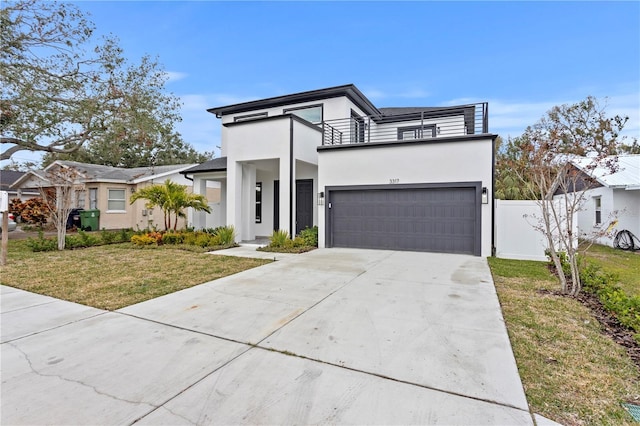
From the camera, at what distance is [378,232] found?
11.0 m

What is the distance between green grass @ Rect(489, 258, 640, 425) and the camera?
2.43 m

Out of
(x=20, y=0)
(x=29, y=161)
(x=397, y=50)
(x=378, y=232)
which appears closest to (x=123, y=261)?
(x=378, y=232)

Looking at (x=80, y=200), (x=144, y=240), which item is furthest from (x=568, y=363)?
(x=80, y=200)

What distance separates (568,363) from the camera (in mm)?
3105

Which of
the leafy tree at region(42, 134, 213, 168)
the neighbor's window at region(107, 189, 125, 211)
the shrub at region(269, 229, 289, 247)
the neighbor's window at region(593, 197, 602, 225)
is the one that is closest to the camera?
the shrub at region(269, 229, 289, 247)

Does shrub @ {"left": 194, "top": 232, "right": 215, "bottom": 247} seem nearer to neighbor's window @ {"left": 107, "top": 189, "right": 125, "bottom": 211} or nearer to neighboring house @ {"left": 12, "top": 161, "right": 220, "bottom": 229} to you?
neighboring house @ {"left": 12, "top": 161, "right": 220, "bottom": 229}

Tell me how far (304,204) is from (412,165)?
514 centimetres

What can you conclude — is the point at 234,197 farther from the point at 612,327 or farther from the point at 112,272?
the point at 612,327

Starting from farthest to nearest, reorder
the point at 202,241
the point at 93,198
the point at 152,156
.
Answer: the point at 152,156 < the point at 93,198 < the point at 202,241

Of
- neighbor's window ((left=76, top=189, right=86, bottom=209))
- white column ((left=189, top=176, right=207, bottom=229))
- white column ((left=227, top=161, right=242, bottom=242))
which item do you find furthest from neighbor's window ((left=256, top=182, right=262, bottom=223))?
neighbor's window ((left=76, top=189, right=86, bottom=209))

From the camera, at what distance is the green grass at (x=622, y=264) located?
6.30 m

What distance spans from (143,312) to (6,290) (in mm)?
3525

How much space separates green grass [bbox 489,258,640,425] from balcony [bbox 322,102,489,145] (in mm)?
8712

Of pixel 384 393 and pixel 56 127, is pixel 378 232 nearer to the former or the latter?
pixel 384 393
